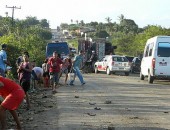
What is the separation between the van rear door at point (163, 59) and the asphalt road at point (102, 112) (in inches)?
211

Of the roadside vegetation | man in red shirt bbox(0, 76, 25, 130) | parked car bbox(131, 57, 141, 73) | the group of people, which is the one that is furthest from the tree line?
man in red shirt bbox(0, 76, 25, 130)

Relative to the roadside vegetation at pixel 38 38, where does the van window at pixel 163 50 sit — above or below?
below

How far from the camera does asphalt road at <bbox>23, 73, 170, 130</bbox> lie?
32.7ft

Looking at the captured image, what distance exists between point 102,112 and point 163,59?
10.7m

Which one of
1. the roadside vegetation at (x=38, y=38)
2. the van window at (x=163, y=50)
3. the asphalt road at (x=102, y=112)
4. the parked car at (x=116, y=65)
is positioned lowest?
the asphalt road at (x=102, y=112)

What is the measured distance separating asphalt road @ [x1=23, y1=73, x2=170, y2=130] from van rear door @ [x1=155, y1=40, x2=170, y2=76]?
5360 mm

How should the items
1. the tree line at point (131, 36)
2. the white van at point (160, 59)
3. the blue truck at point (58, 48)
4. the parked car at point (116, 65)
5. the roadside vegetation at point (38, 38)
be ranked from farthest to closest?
the tree line at point (131, 36)
the blue truck at point (58, 48)
the parked car at point (116, 65)
the roadside vegetation at point (38, 38)
the white van at point (160, 59)

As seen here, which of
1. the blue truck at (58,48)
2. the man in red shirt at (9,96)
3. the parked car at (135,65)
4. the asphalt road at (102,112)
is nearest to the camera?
the man in red shirt at (9,96)

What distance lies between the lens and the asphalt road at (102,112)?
997cm

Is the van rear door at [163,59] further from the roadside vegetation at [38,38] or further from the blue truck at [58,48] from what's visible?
the blue truck at [58,48]

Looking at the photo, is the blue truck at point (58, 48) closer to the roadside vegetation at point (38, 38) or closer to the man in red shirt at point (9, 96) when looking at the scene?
the roadside vegetation at point (38, 38)

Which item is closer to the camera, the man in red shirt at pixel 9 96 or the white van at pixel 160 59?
the man in red shirt at pixel 9 96

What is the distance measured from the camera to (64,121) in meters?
10.4

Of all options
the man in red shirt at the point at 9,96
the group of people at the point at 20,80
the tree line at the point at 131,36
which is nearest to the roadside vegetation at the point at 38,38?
the tree line at the point at 131,36
